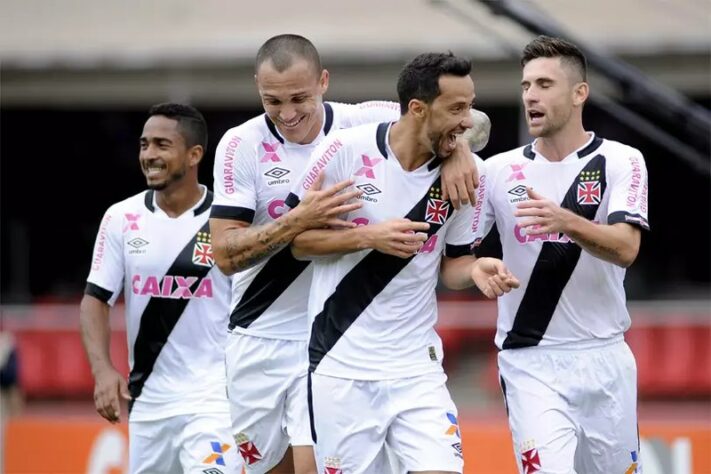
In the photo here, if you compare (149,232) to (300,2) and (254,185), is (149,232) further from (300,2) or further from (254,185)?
(300,2)

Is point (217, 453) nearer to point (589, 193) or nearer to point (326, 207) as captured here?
point (326, 207)

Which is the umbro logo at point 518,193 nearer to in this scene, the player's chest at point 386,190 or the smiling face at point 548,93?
the smiling face at point 548,93

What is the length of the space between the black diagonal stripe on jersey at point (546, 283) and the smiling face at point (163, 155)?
2.19 meters

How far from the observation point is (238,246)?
266 inches

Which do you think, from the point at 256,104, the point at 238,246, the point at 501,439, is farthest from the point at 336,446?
the point at 256,104

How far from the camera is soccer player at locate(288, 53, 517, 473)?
6.41m

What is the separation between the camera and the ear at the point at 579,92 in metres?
7.14

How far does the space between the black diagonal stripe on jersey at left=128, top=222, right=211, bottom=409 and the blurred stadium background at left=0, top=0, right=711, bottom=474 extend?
3.61 meters

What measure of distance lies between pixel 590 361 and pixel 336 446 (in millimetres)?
1420

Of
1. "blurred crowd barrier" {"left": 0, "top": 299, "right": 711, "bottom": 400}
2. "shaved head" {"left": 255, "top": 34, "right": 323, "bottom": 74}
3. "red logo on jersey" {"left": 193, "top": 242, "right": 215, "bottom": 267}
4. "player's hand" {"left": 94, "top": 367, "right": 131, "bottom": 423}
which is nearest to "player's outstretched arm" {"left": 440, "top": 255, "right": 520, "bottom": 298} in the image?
"shaved head" {"left": 255, "top": 34, "right": 323, "bottom": 74}

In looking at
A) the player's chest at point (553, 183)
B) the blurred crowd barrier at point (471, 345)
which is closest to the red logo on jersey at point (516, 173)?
the player's chest at point (553, 183)

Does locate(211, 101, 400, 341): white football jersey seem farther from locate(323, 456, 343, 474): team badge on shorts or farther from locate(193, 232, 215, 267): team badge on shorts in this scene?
locate(323, 456, 343, 474): team badge on shorts

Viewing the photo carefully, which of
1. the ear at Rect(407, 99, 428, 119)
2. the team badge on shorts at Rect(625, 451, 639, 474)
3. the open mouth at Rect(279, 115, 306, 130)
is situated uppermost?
the open mouth at Rect(279, 115, 306, 130)

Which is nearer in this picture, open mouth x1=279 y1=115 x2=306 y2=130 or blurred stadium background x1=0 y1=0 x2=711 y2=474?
open mouth x1=279 y1=115 x2=306 y2=130
